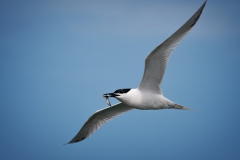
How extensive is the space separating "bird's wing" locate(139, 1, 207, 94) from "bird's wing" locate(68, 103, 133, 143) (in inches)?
49.7

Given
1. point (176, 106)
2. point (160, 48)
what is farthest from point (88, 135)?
point (160, 48)

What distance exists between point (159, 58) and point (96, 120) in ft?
7.43

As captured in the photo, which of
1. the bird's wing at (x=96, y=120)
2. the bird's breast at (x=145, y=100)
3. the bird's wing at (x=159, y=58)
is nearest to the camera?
the bird's wing at (x=159, y=58)

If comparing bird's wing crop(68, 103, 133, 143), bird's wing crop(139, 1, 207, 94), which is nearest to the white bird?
bird's wing crop(139, 1, 207, 94)

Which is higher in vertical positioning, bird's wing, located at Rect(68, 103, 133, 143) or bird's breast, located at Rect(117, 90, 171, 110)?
bird's breast, located at Rect(117, 90, 171, 110)

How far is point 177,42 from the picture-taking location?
19.3 feet

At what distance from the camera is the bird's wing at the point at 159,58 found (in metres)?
5.77

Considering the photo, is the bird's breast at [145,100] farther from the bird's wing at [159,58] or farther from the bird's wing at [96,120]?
the bird's wing at [96,120]

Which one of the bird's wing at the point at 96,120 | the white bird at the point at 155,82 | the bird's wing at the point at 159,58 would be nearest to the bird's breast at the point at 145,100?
the white bird at the point at 155,82

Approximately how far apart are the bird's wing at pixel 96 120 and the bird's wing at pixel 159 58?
1262 millimetres

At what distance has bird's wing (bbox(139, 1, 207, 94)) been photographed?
5.77 meters

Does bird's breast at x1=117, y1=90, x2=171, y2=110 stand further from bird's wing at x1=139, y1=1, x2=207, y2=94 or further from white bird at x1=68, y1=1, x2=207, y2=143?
bird's wing at x1=139, y1=1, x2=207, y2=94

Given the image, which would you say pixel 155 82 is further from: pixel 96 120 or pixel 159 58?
pixel 96 120

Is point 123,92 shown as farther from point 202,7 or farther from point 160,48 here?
point 202,7
